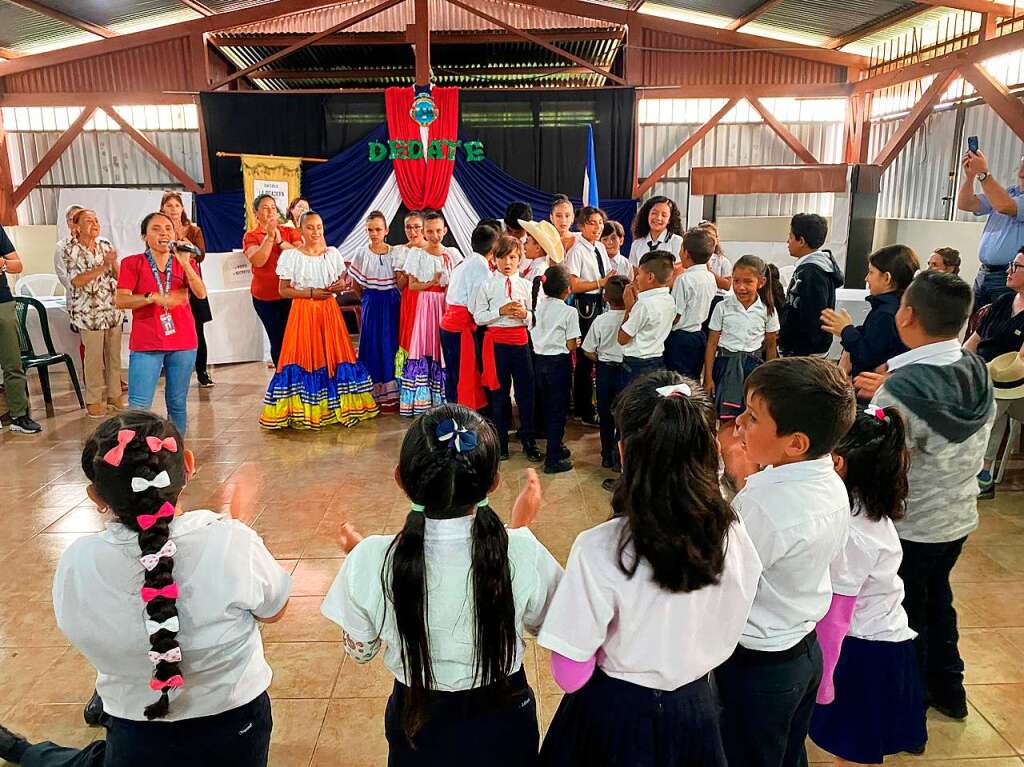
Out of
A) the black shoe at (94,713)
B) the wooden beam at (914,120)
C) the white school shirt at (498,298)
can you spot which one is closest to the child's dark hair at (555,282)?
the white school shirt at (498,298)

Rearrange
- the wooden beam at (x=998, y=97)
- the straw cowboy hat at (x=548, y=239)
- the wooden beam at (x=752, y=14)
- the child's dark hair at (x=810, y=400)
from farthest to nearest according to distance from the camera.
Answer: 1. the wooden beam at (x=752, y=14)
2. the wooden beam at (x=998, y=97)
3. the straw cowboy hat at (x=548, y=239)
4. the child's dark hair at (x=810, y=400)

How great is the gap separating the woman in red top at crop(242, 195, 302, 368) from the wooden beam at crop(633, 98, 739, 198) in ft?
16.2

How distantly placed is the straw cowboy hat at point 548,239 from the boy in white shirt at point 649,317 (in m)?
0.75

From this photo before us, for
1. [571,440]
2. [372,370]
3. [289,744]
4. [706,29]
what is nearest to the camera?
[289,744]

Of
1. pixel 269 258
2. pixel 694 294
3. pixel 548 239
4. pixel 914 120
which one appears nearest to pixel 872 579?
pixel 694 294

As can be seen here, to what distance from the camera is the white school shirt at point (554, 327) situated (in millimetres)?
3920

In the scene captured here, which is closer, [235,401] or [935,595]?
[935,595]

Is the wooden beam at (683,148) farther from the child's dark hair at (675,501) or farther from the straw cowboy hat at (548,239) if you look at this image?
the child's dark hair at (675,501)

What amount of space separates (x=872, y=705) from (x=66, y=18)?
912 cm

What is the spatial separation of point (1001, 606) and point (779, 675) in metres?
1.79

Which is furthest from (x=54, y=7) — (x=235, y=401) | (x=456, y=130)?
(x=235, y=401)

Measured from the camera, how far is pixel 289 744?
2.03m

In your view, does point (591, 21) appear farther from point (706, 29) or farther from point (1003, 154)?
point (1003, 154)

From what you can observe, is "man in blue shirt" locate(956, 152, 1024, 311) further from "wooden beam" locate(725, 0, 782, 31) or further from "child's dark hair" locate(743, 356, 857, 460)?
"wooden beam" locate(725, 0, 782, 31)
